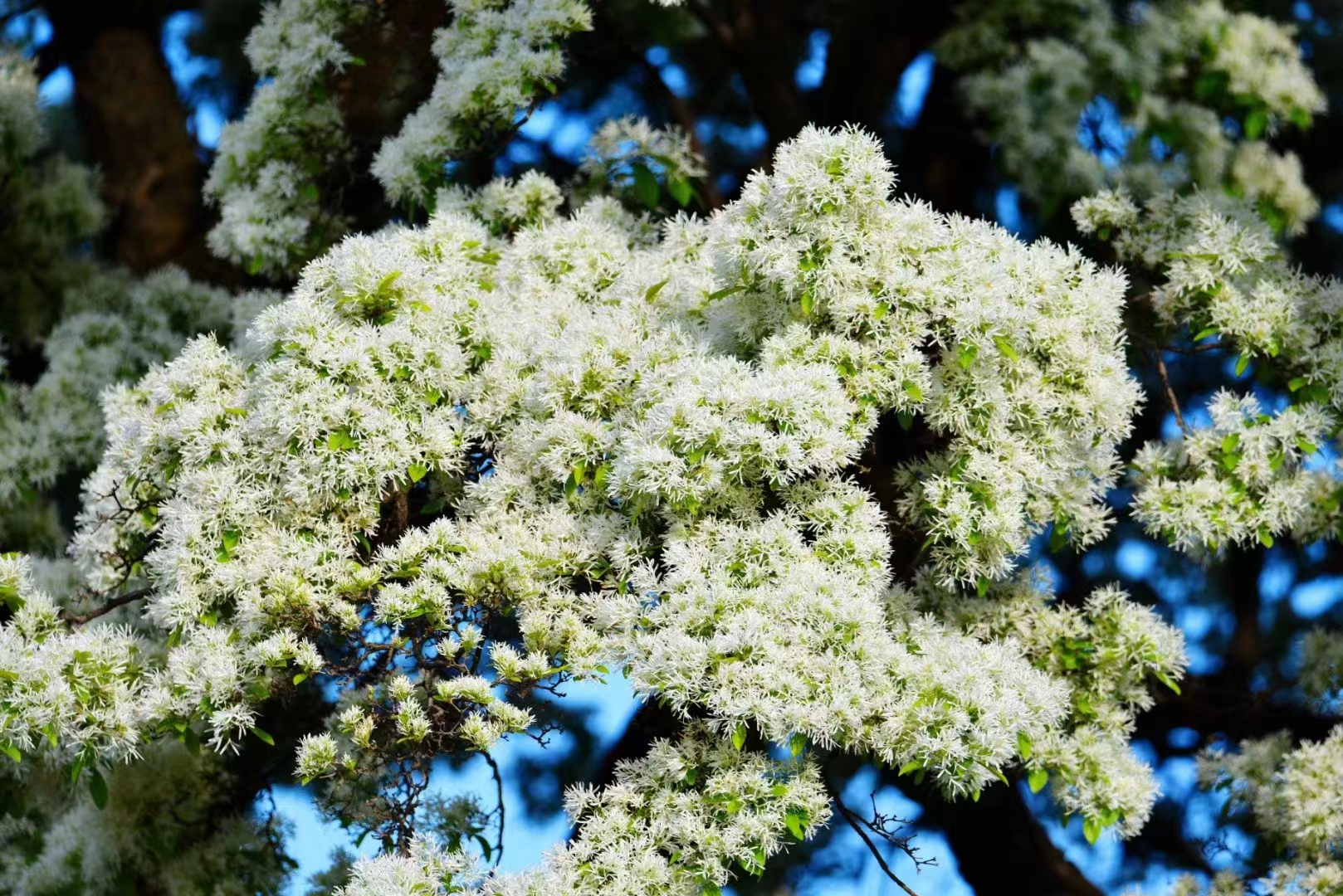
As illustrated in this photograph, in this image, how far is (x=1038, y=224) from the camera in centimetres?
1041

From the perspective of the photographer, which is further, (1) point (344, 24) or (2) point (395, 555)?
(1) point (344, 24)

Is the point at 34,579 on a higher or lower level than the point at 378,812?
higher

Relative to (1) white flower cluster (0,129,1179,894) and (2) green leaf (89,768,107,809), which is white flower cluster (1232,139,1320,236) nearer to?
(1) white flower cluster (0,129,1179,894)

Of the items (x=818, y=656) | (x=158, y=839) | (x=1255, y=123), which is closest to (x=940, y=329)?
(x=818, y=656)

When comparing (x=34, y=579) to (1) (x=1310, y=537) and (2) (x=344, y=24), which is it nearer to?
(2) (x=344, y=24)

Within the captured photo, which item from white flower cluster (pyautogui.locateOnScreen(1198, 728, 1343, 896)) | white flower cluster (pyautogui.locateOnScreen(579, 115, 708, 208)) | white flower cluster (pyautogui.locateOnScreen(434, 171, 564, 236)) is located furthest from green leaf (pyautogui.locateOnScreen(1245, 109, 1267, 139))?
white flower cluster (pyautogui.locateOnScreen(434, 171, 564, 236))

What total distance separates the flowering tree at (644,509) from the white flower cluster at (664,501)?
17 mm

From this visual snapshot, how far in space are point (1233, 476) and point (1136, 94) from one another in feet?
13.8

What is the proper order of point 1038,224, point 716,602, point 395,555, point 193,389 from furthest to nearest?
1. point 1038,224
2. point 193,389
3. point 395,555
4. point 716,602

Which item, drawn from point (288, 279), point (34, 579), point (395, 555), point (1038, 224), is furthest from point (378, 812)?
point (1038, 224)

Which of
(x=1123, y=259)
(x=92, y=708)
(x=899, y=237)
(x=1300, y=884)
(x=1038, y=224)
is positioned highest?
(x=1038, y=224)

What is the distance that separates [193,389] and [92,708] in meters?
1.22

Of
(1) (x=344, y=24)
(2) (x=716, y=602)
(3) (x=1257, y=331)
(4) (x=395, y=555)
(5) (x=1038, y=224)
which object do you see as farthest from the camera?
(5) (x=1038, y=224)

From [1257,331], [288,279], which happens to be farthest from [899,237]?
[288,279]
